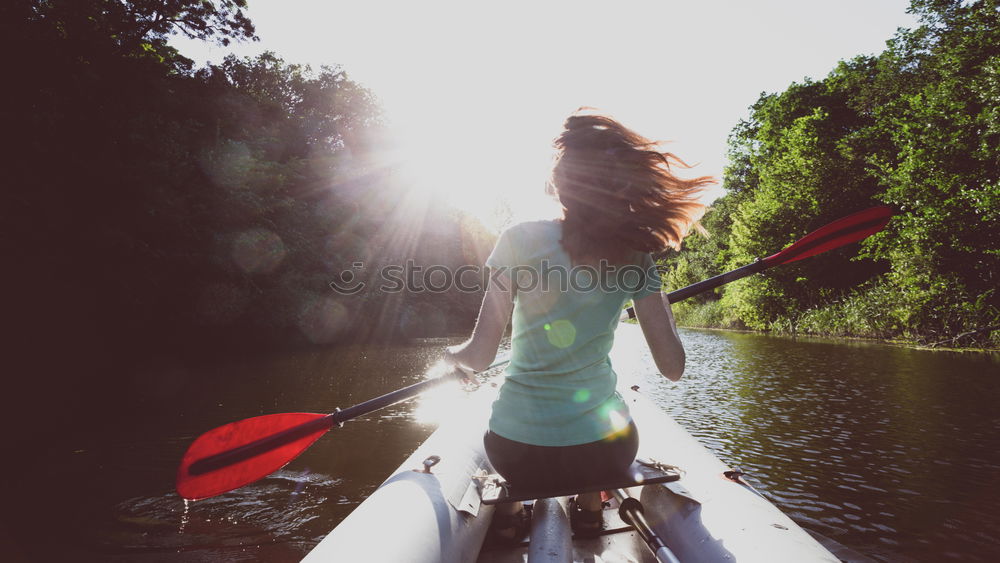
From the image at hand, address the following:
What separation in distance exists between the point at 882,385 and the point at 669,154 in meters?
8.26

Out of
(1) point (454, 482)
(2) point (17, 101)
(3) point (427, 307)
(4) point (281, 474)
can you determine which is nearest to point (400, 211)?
(3) point (427, 307)

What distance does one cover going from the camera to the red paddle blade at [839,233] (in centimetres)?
314

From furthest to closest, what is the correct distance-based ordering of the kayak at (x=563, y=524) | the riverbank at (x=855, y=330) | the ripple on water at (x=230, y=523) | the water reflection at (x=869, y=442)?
1. the riverbank at (x=855, y=330)
2. the water reflection at (x=869, y=442)
3. the ripple on water at (x=230, y=523)
4. the kayak at (x=563, y=524)

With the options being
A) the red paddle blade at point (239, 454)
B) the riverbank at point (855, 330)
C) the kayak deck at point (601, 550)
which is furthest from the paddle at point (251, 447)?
the riverbank at point (855, 330)

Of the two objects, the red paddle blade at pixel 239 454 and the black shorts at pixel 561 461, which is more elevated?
the black shorts at pixel 561 461

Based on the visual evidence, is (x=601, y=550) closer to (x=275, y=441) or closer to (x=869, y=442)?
(x=275, y=441)

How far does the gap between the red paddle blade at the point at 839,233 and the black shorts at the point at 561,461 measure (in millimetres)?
2209

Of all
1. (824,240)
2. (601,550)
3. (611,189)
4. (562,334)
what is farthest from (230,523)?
(824,240)

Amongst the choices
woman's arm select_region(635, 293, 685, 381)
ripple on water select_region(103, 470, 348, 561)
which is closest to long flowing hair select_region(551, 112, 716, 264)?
woman's arm select_region(635, 293, 685, 381)

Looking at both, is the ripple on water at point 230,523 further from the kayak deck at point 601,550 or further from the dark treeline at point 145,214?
the dark treeline at point 145,214

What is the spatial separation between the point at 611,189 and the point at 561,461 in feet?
2.75

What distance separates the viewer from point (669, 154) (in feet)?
4.75

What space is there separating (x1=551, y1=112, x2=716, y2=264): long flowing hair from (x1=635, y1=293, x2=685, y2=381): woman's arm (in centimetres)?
16

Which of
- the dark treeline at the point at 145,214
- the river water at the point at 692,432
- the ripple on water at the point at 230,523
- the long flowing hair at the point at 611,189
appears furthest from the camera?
the dark treeline at the point at 145,214
